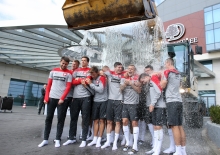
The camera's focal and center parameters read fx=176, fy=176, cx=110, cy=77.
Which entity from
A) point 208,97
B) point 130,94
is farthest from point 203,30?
point 130,94

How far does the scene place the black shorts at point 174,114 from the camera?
11.1 feet

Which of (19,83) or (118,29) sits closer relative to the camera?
(118,29)

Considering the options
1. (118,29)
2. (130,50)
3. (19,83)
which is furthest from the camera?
(19,83)

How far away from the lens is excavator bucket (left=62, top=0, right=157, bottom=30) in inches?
135

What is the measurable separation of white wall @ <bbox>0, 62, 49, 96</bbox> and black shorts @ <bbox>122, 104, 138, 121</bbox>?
62.1ft

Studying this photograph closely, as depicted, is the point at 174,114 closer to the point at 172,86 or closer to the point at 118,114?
the point at 172,86

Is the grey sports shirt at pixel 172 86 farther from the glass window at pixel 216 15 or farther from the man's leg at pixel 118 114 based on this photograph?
the glass window at pixel 216 15

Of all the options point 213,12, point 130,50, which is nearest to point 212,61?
point 213,12

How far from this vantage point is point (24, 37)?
34.7ft

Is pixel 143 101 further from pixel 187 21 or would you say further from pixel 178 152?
pixel 187 21

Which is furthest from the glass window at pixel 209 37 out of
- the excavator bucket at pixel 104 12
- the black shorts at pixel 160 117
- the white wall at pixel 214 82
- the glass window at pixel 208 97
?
the black shorts at pixel 160 117

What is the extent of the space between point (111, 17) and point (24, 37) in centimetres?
868

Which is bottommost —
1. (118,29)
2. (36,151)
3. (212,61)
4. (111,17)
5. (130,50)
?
(36,151)

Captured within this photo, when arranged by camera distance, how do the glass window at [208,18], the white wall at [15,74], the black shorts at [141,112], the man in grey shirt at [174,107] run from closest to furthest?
the man in grey shirt at [174,107] < the black shorts at [141,112] < the white wall at [15,74] < the glass window at [208,18]
